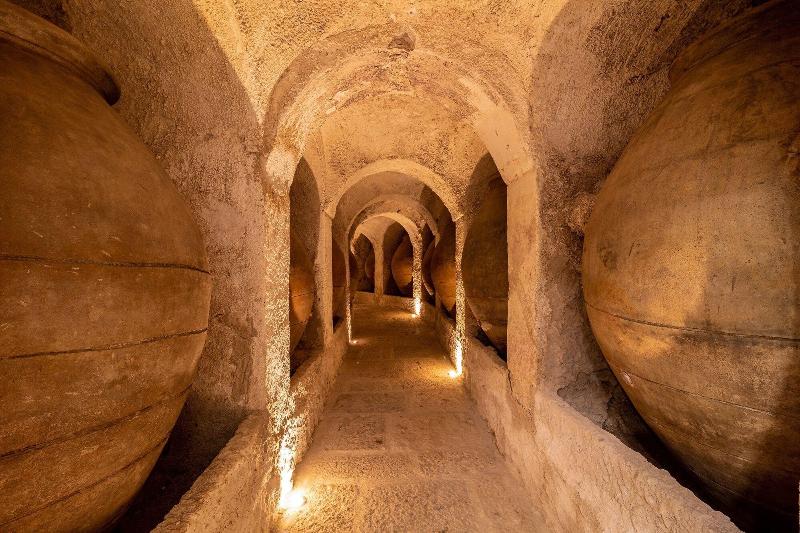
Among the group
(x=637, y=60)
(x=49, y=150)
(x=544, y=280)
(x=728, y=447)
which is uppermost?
(x=637, y=60)

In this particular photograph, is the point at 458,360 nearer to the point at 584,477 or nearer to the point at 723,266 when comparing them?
the point at 584,477

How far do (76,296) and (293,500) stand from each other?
206 cm

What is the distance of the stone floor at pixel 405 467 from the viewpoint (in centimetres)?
217

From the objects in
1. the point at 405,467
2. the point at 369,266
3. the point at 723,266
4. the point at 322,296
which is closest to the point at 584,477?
the point at 723,266

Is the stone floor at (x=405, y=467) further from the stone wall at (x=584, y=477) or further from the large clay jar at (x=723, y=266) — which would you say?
the large clay jar at (x=723, y=266)

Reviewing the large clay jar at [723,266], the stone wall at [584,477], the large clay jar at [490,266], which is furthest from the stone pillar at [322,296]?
the large clay jar at [723,266]

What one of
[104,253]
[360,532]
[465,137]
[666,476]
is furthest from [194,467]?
[465,137]

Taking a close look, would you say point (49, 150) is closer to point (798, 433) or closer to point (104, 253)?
point (104, 253)

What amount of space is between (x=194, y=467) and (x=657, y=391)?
90.2 inches

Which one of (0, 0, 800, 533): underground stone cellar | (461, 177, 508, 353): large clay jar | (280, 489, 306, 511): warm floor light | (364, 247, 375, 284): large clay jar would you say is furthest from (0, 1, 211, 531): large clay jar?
(364, 247, 375, 284): large clay jar

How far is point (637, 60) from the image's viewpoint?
6.60 feet

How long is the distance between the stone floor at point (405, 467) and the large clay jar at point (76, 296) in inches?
58.1

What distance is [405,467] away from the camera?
2.72 m

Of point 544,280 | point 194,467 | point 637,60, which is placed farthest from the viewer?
point 544,280
